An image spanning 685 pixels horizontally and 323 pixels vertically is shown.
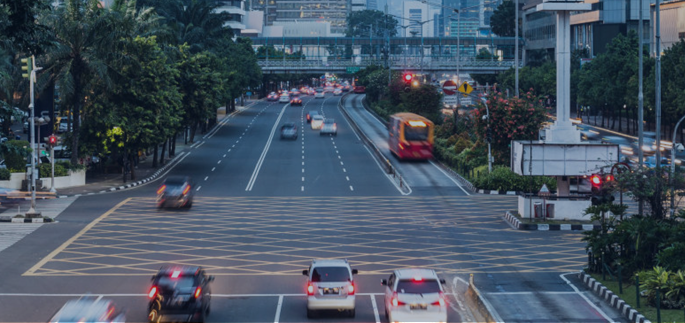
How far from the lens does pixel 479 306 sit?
25578mm

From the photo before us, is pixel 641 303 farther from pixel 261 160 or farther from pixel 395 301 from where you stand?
pixel 261 160

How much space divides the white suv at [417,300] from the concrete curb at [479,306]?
1.90m

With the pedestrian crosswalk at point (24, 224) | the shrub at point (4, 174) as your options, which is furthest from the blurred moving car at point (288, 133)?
the pedestrian crosswalk at point (24, 224)

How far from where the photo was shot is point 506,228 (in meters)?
41.5

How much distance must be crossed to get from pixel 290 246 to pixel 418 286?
14.2 meters

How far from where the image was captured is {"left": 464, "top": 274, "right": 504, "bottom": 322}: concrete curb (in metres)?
24.2

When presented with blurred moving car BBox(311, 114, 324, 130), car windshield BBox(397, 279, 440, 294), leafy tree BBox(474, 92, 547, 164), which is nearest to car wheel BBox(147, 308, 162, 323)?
car windshield BBox(397, 279, 440, 294)

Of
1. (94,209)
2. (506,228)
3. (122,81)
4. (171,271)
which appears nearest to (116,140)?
(122,81)

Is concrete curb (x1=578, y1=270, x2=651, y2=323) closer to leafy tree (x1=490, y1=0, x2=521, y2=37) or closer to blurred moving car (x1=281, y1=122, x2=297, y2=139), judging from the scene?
blurred moving car (x1=281, y1=122, x2=297, y2=139)

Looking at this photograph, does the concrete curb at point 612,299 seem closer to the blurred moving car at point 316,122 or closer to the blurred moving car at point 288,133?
the blurred moving car at point 288,133

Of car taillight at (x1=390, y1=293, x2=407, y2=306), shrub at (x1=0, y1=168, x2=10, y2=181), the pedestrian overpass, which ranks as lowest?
car taillight at (x1=390, y1=293, x2=407, y2=306)

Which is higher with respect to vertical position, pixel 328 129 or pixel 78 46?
pixel 78 46

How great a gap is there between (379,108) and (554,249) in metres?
79.9

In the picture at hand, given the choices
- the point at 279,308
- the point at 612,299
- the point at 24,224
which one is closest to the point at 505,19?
the point at 24,224
